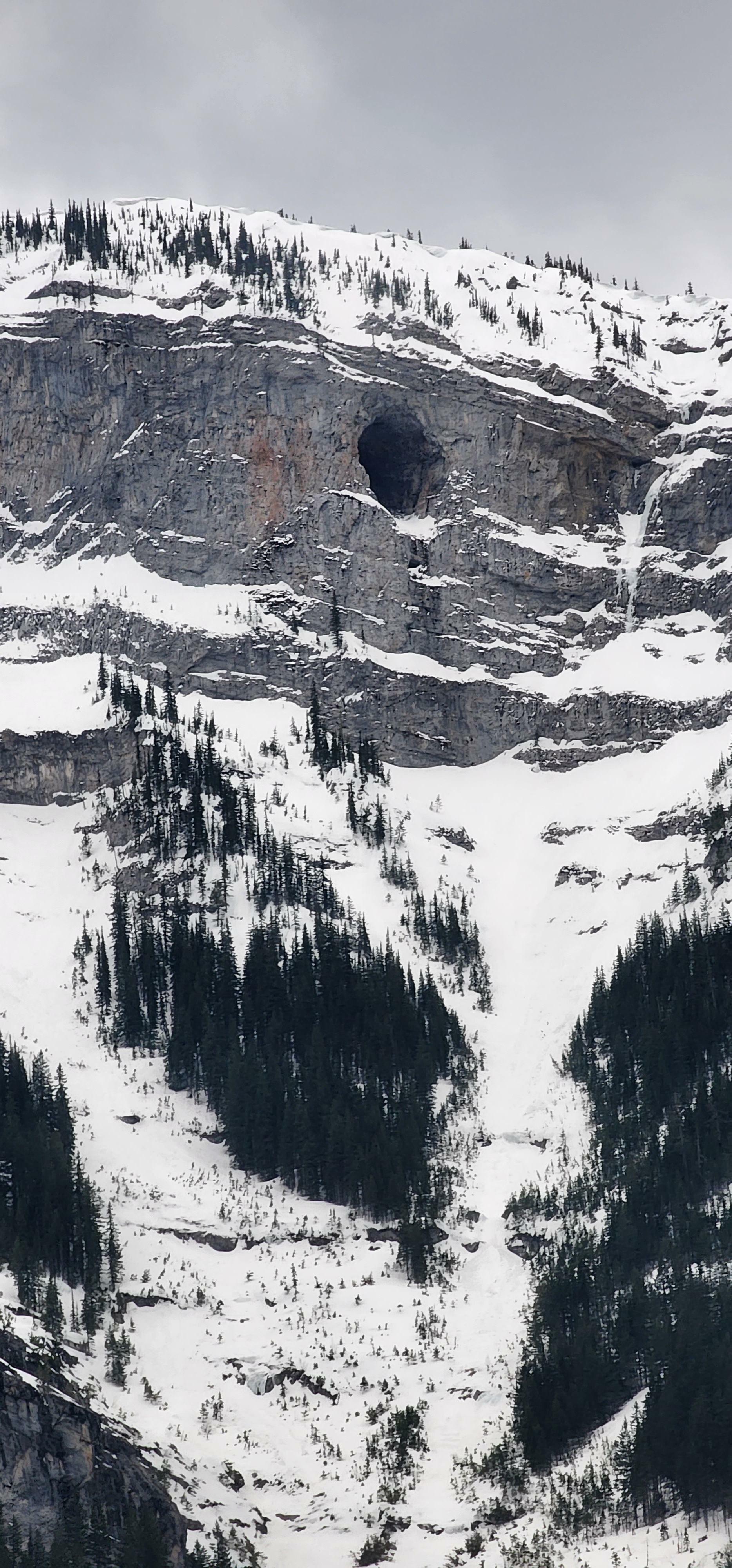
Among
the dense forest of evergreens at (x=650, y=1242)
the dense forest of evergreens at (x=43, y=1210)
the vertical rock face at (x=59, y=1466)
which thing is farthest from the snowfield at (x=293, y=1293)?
the vertical rock face at (x=59, y=1466)

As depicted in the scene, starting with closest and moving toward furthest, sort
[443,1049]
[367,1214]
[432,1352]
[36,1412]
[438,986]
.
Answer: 1. [36,1412]
2. [432,1352]
3. [367,1214]
4. [443,1049]
5. [438,986]

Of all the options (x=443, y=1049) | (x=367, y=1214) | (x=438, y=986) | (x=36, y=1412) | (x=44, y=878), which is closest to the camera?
(x=36, y=1412)

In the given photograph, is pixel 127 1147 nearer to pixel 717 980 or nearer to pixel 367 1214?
pixel 367 1214

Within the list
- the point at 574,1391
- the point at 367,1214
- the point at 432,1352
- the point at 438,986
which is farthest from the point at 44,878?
the point at 574,1391

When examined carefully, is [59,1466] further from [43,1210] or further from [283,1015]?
[283,1015]

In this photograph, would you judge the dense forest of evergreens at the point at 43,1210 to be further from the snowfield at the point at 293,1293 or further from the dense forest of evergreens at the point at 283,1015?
the dense forest of evergreens at the point at 283,1015

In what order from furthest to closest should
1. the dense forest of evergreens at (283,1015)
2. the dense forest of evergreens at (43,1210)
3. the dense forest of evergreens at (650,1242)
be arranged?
the dense forest of evergreens at (283,1015) → the dense forest of evergreens at (43,1210) → the dense forest of evergreens at (650,1242)

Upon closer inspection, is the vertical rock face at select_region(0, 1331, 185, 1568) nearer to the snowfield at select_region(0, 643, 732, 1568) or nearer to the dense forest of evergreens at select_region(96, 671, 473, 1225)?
the snowfield at select_region(0, 643, 732, 1568)
